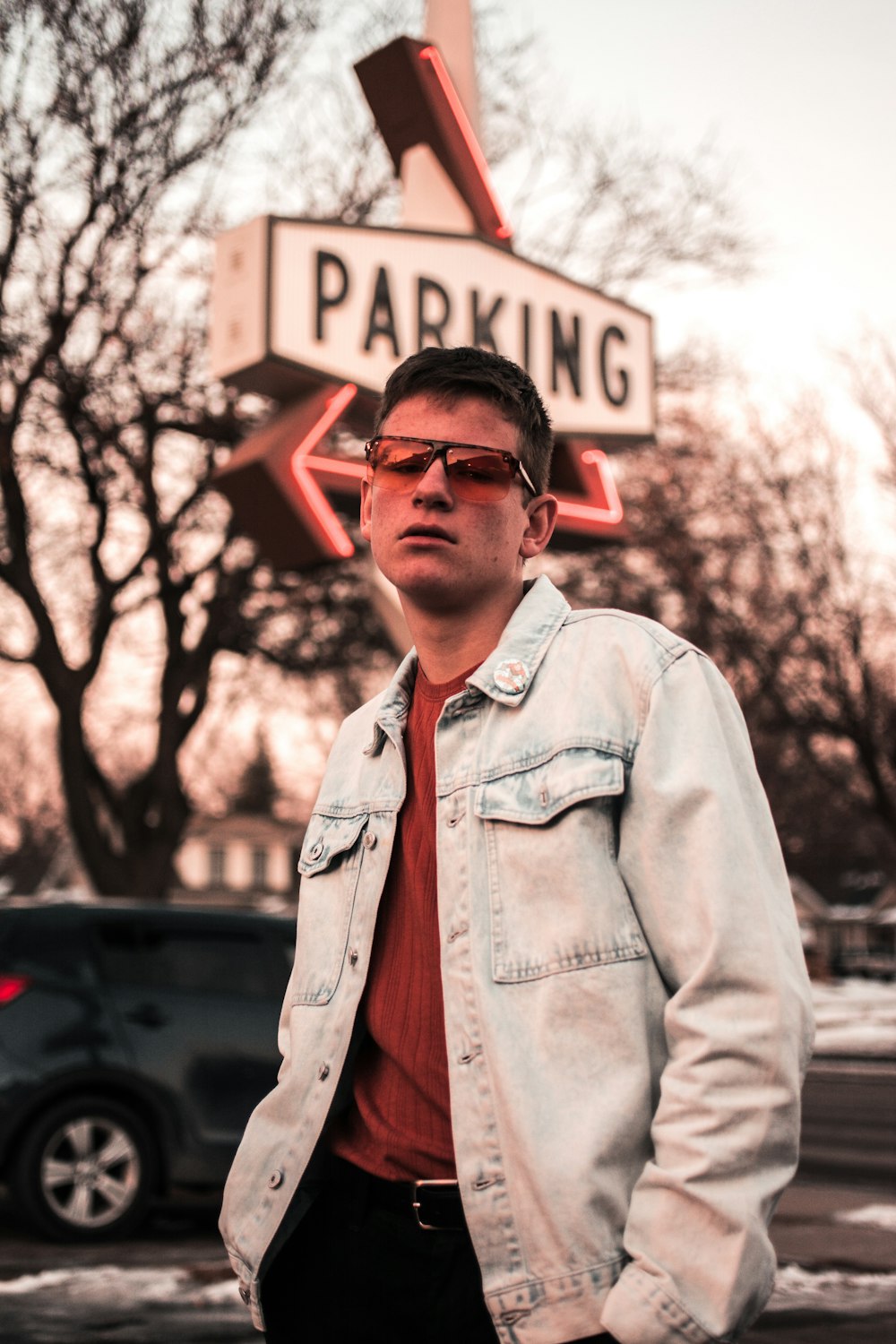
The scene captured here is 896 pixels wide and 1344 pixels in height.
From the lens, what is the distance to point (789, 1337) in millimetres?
4934

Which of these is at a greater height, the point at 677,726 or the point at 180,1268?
the point at 677,726

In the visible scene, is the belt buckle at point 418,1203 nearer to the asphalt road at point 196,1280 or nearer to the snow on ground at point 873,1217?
the asphalt road at point 196,1280

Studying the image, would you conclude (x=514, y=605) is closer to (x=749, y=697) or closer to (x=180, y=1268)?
(x=180, y=1268)

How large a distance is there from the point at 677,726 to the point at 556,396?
14.6 metres

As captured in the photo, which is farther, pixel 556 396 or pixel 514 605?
pixel 556 396

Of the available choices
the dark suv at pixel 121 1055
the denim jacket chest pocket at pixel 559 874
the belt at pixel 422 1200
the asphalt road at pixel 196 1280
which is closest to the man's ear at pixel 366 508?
the denim jacket chest pocket at pixel 559 874

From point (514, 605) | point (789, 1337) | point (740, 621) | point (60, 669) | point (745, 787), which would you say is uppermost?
point (740, 621)

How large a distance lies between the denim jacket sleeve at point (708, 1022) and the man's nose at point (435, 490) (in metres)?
0.43

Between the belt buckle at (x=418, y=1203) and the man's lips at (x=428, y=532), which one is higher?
the man's lips at (x=428, y=532)

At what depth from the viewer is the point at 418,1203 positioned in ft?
6.07

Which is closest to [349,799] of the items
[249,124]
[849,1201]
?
[849,1201]

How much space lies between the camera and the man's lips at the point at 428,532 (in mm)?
2051

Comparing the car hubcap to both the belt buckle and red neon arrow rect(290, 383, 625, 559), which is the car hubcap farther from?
red neon arrow rect(290, 383, 625, 559)

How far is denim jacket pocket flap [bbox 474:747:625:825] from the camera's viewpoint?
1.79 metres
